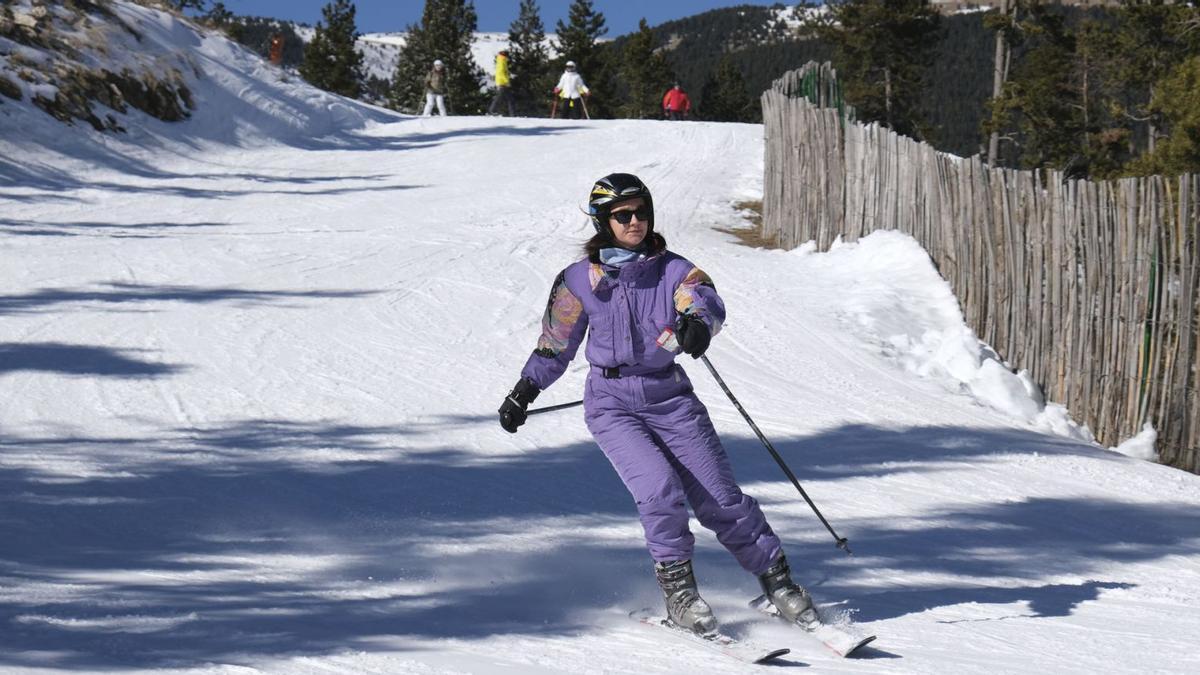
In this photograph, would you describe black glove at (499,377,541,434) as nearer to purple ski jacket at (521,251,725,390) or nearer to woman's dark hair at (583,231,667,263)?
purple ski jacket at (521,251,725,390)

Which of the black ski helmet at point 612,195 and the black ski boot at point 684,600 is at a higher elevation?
the black ski helmet at point 612,195

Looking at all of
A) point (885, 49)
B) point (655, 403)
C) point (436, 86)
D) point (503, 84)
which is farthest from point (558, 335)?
point (885, 49)

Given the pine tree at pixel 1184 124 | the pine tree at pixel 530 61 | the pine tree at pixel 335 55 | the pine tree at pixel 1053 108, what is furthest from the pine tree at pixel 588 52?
the pine tree at pixel 1184 124

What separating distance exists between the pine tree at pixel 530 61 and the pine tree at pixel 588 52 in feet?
3.94

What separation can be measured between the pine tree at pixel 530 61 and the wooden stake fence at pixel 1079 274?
54265 mm

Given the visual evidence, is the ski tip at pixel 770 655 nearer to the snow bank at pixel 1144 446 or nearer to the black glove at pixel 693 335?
the black glove at pixel 693 335

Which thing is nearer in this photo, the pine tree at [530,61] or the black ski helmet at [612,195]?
the black ski helmet at [612,195]

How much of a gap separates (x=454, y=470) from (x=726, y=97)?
7017 cm

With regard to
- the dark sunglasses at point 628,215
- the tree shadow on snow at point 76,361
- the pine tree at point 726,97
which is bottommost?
the tree shadow on snow at point 76,361

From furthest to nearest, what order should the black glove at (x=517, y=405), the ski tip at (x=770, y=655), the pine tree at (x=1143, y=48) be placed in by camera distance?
the pine tree at (x=1143, y=48) < the black glove at (x=517, y=405) < the ski tip at (x=770, y=655)

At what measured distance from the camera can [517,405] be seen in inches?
165

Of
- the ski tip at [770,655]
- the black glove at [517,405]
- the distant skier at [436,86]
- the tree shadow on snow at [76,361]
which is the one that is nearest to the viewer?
the ski tip at [770,655]

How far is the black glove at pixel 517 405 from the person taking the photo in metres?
4.18

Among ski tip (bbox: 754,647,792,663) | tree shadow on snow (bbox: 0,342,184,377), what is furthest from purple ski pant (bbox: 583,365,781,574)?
tree shadow on snow (bbox: 0,342,184,377)
